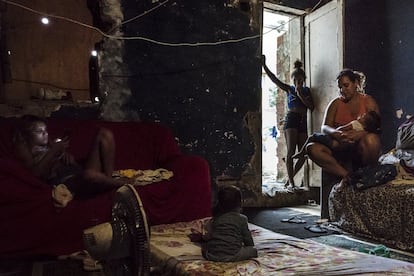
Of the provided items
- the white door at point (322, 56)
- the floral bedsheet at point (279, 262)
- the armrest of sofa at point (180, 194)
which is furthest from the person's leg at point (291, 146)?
the floral bedsheet at point (279, 262)

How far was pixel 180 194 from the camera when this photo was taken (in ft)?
9.55

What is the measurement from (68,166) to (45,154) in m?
0.20

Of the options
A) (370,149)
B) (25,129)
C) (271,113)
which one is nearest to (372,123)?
(370,149)

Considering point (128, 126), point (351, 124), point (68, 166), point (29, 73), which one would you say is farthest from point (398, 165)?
point (29, 73)

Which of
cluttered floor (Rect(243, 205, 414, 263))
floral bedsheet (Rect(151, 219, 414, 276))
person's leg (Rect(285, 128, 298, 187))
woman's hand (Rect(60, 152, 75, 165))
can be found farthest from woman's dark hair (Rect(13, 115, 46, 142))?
person's leg (Rect(285, 128, 298, 187))

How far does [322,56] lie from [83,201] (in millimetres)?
3790

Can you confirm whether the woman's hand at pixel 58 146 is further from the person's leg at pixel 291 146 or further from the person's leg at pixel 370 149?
the person's leg at pixel 291 146

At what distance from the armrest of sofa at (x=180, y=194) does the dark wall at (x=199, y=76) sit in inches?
40.9

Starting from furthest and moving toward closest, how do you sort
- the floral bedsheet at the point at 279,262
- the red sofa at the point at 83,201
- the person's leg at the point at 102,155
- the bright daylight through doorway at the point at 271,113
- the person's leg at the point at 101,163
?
the bright daylight through doorway at the point at 271,113 → the person's leg at the point at 102,155 → the person's leg at the point at 101,163 → the red sofa at the point at 83,201 → the floral bedsheet at the point at 279,262

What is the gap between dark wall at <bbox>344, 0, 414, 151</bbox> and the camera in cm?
435

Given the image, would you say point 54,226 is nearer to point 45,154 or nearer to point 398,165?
point 45,154

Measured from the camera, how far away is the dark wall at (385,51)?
14.3 ft

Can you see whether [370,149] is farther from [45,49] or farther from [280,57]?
[280,57]

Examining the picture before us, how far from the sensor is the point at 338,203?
327 cm
